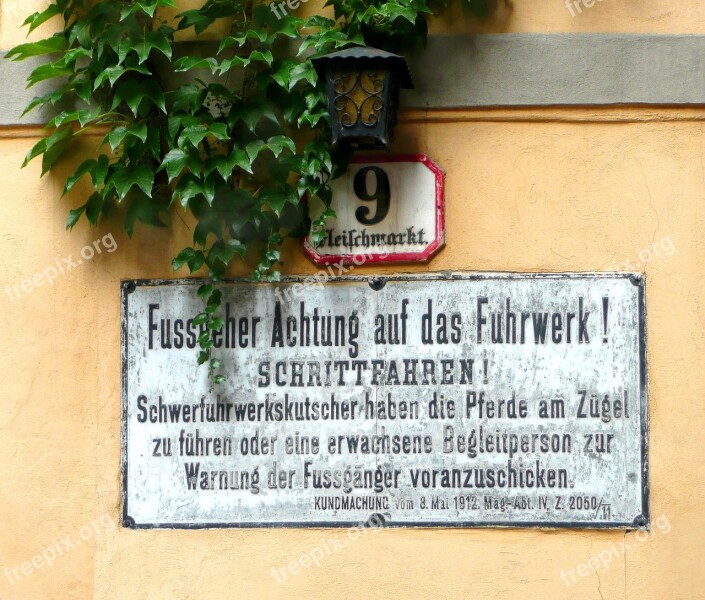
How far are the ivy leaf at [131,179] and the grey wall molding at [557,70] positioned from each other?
1139mm

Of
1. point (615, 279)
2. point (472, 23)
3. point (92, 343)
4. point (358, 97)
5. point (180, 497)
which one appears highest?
point (472, 23)

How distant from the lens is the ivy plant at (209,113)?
12.1 ft

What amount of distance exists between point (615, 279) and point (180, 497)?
6.77 feet

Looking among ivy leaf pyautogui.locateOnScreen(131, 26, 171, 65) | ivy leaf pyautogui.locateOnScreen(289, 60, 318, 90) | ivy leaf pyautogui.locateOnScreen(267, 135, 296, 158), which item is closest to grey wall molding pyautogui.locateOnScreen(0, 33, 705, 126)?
ivy leaf pyautogui.locateOnScreen(289, 60, 318, 90)

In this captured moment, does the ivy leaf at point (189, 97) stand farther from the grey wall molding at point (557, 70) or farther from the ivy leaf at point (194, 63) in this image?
the grey wall molding at point (557, 70)

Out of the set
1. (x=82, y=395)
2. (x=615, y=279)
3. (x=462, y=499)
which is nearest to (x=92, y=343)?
(x=82, y=395)

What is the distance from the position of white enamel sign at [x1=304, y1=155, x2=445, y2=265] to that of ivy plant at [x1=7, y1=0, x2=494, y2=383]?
0.37 feet

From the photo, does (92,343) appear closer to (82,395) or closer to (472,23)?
(82,395)

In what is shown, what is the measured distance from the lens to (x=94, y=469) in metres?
3.85

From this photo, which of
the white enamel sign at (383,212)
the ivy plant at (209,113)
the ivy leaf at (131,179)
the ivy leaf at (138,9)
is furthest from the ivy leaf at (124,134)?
the white enamel sign at (383,212)

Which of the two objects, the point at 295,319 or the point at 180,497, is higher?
the point at 295,319

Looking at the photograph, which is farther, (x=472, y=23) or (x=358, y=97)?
(x=472, y=23)

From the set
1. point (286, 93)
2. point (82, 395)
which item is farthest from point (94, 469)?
point (286, 93)

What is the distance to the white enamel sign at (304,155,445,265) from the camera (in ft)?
12.5
